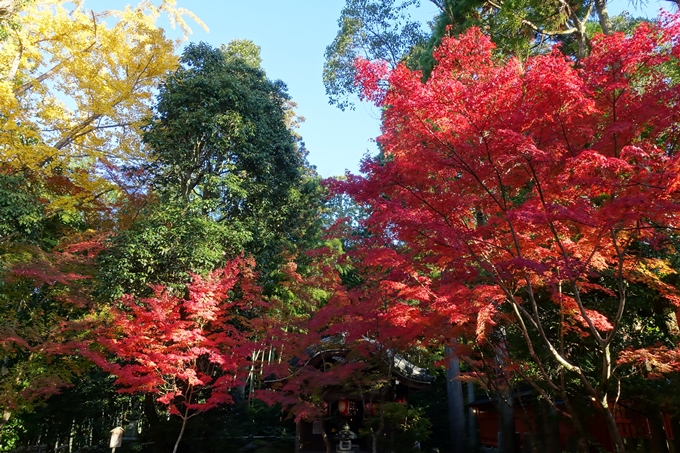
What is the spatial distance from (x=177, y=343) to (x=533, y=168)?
7680 millimetres

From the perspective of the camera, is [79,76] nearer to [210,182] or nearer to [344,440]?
[210,182]

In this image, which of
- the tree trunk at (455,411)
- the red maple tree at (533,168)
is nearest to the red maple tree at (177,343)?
the red maple tree at (533,168)

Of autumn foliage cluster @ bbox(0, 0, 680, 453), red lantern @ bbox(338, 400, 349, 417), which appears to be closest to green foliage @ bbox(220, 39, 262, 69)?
autumn foliage cluster @ bbox(0, 0, 680, 453)

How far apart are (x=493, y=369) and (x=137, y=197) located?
10.8 metres

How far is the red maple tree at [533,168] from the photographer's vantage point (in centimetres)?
488

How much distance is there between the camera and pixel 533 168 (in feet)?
17.7

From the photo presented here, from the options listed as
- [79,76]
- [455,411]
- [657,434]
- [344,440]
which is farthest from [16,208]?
[657,434]

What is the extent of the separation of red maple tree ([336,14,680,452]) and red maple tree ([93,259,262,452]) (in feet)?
15.6

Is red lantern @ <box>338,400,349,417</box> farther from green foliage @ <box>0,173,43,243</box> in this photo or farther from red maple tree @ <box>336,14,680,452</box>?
green foliage @ <box>0,173,43,243</box>

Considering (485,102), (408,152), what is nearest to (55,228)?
(408,152)

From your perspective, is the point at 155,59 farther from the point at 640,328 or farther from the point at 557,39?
the point at 640,328

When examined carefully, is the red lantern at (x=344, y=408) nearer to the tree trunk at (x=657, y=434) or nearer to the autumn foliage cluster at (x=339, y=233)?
the autumn foliage cluster at (x=339, y=233)

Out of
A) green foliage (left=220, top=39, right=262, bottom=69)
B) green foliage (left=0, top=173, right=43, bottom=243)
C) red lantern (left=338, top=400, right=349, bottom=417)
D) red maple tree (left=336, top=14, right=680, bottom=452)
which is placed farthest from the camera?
green foliage (left=220, top=39, right=262, bottom=69)

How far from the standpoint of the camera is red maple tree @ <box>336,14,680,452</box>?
488 cm
